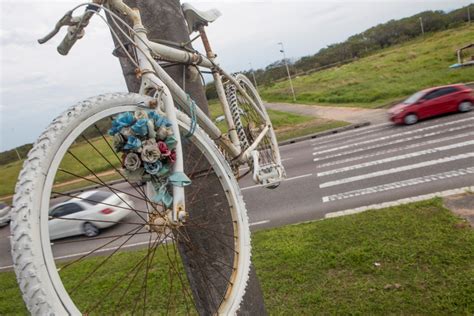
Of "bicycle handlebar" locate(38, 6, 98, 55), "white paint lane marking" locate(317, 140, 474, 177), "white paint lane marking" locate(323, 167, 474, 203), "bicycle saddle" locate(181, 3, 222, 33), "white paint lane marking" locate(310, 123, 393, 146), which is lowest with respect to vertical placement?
"white paint lane marking" locate(310, 123, 393, 146)

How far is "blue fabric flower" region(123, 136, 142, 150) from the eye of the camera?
160 cm

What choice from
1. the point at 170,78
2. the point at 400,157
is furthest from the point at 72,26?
the point at 400,157

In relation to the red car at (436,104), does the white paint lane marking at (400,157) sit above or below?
below

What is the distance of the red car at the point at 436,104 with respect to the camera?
16359 mm

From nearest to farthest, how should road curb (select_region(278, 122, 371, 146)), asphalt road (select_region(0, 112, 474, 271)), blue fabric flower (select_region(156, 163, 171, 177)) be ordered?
blue fabric flower (select_region(156, 163, 171, 177)), asphalt road (select_region(0, 112, 474, 271)), road curb (select_region(278, 122, 371, 146))

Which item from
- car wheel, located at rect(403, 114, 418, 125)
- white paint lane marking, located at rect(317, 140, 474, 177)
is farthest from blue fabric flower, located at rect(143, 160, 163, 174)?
car wheel, located at rect(403, 114, 418, 125)

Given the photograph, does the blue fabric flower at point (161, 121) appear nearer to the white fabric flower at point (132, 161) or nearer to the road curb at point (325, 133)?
the white fabric flower at point (132, 161)

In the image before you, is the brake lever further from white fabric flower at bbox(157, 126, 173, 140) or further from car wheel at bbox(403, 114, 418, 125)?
car wheel at bbox(403, 114, 418, 125)

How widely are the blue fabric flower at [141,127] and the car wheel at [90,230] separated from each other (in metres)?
10.1

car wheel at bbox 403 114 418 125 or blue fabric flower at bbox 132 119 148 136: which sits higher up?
blue fabric flower at bbox 132 119 148 136

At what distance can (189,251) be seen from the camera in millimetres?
2402

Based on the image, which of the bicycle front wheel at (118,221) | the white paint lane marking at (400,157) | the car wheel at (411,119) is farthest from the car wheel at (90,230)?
the car wheel at (411,119)

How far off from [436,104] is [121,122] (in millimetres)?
18245

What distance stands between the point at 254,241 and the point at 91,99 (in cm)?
562
